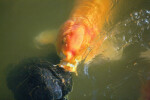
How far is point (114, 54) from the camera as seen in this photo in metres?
2.12

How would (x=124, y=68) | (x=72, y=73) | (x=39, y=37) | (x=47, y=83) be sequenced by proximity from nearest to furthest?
(x=47, y=83) < (x=72, y=73) < (x=124, y=68) < (x=39, y=37)

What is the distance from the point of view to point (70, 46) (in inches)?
70.9

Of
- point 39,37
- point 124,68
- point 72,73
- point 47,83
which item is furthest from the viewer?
point 39,37

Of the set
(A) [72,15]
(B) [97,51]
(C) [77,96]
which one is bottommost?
(C) [77,96]

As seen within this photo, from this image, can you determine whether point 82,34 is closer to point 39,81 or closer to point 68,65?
point 68,65

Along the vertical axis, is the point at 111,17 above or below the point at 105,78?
above

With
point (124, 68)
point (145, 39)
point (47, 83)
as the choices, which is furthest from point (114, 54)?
point (47, 83)

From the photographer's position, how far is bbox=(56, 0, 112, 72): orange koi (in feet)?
6.01

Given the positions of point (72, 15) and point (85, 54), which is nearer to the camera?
point (85, 54)

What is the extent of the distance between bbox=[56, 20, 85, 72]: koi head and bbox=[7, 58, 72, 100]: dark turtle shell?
11cm

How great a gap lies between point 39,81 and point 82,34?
78 centimetres

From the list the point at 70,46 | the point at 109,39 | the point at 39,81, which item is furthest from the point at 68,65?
the point at 109,39

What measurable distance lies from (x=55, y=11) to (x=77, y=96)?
1291 mm

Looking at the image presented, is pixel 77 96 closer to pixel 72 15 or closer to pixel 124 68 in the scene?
pixel 124 68
